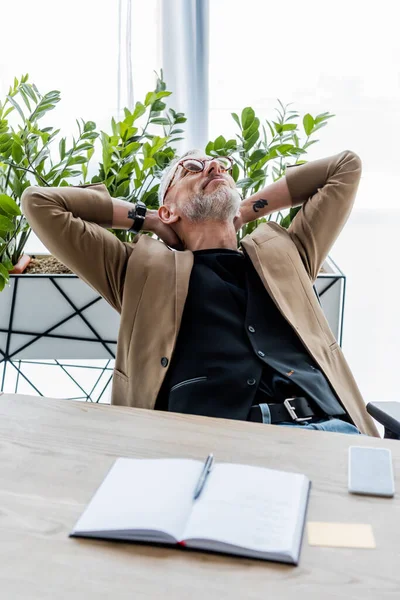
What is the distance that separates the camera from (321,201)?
78.0 inches

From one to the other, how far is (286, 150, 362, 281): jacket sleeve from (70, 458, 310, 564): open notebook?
100cm

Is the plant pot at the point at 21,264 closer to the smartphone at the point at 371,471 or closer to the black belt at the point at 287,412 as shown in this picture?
the black belt at the point at 287,412

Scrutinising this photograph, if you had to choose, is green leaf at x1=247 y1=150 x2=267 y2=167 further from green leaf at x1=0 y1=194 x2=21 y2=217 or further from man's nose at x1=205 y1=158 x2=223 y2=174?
green leaf at x1=0 y1=194 x2=21 y2=217

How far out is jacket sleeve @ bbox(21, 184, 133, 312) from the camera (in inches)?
72.1

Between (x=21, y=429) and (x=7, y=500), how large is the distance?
0.24 meters

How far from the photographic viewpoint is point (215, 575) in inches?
34.6

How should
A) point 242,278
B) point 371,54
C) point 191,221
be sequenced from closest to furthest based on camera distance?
point 242,278 < point 191,221 < point 371,54

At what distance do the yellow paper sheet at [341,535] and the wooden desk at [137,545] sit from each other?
12mm

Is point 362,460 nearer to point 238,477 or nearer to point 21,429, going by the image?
point 238,477

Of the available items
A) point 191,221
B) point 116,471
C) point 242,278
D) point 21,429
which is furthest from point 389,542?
point 191,221

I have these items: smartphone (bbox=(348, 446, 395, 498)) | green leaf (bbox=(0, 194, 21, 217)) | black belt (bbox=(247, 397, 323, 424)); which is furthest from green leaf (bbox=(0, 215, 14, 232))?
smartphone (bbox=(348, 446, 395, 498))

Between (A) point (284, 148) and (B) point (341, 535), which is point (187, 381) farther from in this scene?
(A) point (284, 148)

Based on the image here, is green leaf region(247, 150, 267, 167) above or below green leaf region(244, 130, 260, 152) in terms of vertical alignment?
below

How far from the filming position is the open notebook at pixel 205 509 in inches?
36.4
